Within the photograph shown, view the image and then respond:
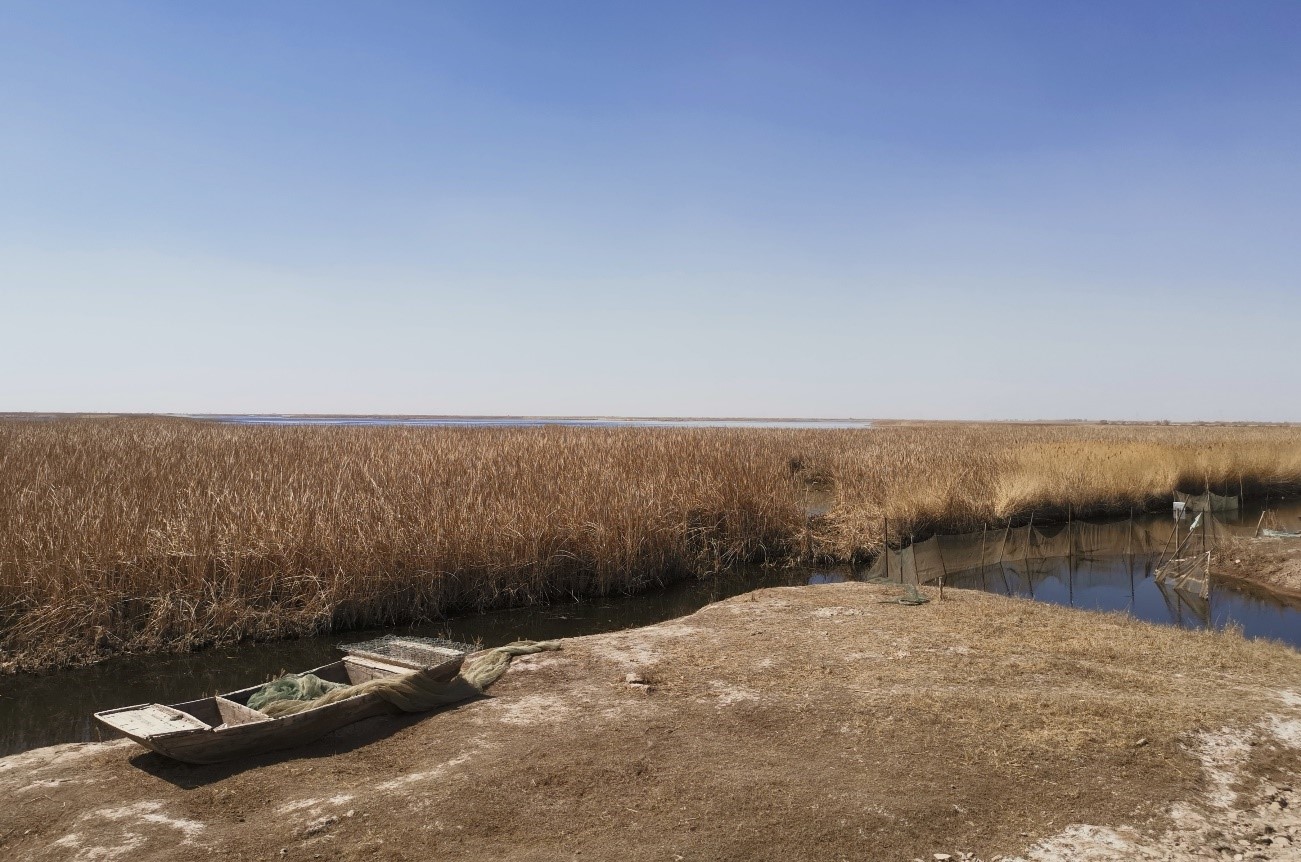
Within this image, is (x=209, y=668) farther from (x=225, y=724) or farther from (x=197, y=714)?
(x=225, y=724)

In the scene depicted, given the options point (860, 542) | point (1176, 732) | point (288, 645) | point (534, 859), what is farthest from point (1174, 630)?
point (288, 645)

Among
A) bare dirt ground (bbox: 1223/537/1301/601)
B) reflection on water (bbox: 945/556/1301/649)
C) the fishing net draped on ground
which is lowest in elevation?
reflection on water (bbox: 945/556/1301/649)

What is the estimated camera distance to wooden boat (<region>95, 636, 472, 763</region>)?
4.49 m

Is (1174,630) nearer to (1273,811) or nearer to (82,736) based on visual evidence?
(1273,811)

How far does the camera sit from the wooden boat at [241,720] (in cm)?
449

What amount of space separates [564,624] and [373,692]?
465cm

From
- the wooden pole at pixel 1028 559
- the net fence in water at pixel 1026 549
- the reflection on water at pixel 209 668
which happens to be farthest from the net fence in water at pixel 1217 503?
the reflection on water at pixel 209 668

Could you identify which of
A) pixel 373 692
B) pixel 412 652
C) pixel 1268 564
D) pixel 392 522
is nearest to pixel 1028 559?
pixel 1268 564

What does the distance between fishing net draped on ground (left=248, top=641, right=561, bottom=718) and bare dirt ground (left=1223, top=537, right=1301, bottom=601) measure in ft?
38.7

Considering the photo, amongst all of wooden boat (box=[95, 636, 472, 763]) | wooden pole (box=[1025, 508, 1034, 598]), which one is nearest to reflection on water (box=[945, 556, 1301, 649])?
wooden pole (box=[1025, 508, 1034, 598])

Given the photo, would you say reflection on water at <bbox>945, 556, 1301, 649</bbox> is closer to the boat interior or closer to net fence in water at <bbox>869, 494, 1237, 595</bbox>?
net fence in water at <bbox>869, 494, 1237, 595</bbox>

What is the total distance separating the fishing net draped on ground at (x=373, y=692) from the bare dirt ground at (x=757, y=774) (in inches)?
7.2

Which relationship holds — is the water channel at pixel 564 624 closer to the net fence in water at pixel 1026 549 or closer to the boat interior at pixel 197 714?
the net fence in water at pixel 1026 549

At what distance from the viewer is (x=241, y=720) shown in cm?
498
